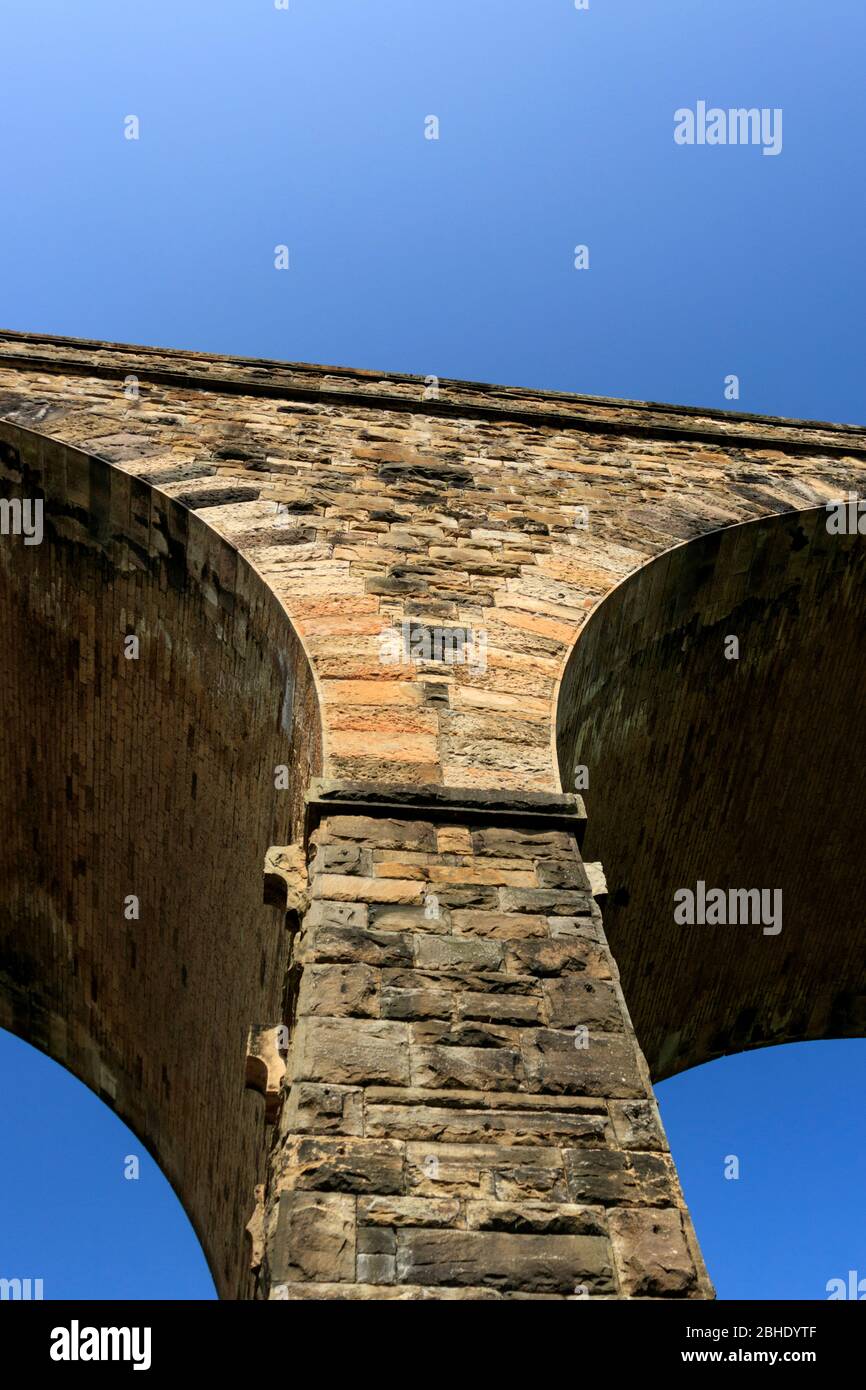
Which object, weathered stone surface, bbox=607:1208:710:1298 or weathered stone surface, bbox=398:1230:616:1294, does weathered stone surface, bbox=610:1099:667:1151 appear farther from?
weathered stone surface, bbox=398:1230:616:1294

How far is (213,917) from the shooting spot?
20.7ft

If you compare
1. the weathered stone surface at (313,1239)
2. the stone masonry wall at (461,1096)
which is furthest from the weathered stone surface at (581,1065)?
the weathered stone surface at (313,1239)

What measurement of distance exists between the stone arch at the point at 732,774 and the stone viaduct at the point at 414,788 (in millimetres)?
26

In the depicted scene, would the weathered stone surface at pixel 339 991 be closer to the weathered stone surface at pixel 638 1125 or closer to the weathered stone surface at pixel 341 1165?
the weathered stone surface at pixel 341 1165

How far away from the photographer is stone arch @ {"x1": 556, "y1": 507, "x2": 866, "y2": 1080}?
6336mm

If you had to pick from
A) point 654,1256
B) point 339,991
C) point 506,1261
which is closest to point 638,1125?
point 654,1256

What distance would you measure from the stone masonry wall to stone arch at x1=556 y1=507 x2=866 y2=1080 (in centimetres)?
174

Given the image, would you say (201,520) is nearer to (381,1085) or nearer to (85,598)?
(85,598)

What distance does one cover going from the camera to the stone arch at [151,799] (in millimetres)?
5516

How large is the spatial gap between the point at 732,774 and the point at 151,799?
11.7 feet

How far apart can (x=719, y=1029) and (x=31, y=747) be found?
16.7 feet

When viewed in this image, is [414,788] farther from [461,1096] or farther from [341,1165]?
[341,1165]

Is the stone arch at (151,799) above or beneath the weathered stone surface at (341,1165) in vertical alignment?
above

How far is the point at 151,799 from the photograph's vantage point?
21.7 ft
